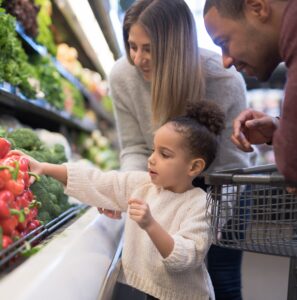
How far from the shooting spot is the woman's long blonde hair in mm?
2002

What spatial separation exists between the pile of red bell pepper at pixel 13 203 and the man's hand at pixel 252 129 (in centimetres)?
79

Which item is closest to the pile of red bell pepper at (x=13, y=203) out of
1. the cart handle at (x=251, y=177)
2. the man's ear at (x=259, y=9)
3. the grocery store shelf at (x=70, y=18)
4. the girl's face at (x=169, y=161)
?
the girl's face at (x=169, y=161)

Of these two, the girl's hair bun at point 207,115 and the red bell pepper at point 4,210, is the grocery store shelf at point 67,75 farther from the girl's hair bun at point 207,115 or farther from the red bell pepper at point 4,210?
the red bell pepper at point 4,210

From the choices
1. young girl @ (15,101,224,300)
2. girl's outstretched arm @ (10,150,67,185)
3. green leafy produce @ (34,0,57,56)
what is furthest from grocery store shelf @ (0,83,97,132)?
young girl @ (15,101,224,300)

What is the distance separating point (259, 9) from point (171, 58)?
70cm

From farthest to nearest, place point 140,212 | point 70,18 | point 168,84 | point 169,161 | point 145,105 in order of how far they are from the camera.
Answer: point 70,18, point 145,105, point 168,84, point 169,161, point 140,212

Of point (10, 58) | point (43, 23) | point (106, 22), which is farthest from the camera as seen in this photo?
point (43, 23)

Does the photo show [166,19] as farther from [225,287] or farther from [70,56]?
[70,56]

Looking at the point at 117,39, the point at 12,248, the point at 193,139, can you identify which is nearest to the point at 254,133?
the point at 193,139

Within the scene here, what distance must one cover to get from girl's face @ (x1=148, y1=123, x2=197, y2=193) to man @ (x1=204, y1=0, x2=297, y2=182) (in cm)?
21

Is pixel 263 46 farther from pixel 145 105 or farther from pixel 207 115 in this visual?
pixel 145 105

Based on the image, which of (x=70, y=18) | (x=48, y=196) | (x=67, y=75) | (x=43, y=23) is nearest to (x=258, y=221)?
(x=48, y=196)

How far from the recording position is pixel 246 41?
4.72ft

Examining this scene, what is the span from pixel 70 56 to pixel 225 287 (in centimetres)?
370
